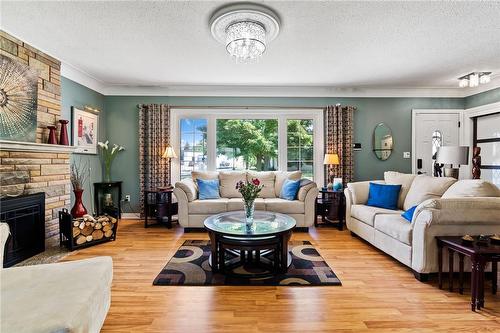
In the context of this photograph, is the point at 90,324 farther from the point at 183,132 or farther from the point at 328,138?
the point at 328,138

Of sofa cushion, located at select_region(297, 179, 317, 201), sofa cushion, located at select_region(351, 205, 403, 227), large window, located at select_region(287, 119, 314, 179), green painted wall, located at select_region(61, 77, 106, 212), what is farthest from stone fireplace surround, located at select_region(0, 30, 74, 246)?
sofa cushion, located at select_region(351, 205, 403, 227)

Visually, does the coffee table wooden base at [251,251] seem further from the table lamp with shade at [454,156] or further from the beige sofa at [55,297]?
the table lamp with shade at [454,156]

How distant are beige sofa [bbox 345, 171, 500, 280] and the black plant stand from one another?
162 inches

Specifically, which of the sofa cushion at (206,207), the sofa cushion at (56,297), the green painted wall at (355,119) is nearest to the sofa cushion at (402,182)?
the green painted wall at (355,119)

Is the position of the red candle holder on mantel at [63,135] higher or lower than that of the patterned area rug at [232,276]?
higher

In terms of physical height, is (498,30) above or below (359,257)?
above

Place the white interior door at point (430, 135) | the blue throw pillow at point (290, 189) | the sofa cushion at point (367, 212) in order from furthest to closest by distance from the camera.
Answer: the white interior door at point (430, 135) < the blue throw pillow at point (290, 189) < the sofa cushion at point (367, 212)

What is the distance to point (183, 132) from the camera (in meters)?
5.20

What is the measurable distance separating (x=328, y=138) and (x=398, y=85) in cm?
161

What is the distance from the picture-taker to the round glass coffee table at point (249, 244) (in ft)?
8.30

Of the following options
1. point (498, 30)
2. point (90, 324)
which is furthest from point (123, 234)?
point (498, 30)

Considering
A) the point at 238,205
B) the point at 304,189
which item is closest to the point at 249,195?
the point at 238,205

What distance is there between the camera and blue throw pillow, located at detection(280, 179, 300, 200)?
14.3 ft

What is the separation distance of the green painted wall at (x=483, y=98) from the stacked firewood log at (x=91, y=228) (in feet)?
21.3
